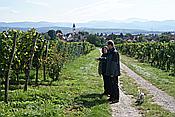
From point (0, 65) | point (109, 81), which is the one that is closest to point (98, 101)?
point (109, 81)

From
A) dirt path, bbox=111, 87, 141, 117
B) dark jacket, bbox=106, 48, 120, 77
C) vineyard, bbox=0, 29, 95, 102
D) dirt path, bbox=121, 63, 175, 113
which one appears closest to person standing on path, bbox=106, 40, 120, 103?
dark jacket, bbox=106, 48, 120, 77

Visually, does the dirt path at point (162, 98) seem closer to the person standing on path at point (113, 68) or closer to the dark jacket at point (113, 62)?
the person standing on path at point (113, 68)

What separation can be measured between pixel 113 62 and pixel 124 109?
77.4 inches

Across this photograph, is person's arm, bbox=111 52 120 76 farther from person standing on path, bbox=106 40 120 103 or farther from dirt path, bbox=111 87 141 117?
dirt path, bbox=111 87 141 117

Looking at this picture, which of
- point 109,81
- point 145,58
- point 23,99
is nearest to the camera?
point 23,99

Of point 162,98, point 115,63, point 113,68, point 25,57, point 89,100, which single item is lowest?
point 162,98

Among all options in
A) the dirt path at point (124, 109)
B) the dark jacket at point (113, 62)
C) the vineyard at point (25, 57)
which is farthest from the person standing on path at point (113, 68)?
the vineyard at point (25, 57)

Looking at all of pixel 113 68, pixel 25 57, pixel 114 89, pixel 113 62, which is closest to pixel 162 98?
pixel 114 89

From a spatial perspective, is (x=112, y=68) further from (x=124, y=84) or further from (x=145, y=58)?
(x=145, y=58)

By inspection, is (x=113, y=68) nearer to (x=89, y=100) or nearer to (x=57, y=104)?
(x=89, y=100)

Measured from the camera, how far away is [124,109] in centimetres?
1255

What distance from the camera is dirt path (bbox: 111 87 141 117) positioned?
1170cm

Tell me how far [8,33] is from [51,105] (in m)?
6.98

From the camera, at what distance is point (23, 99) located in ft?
44.2
